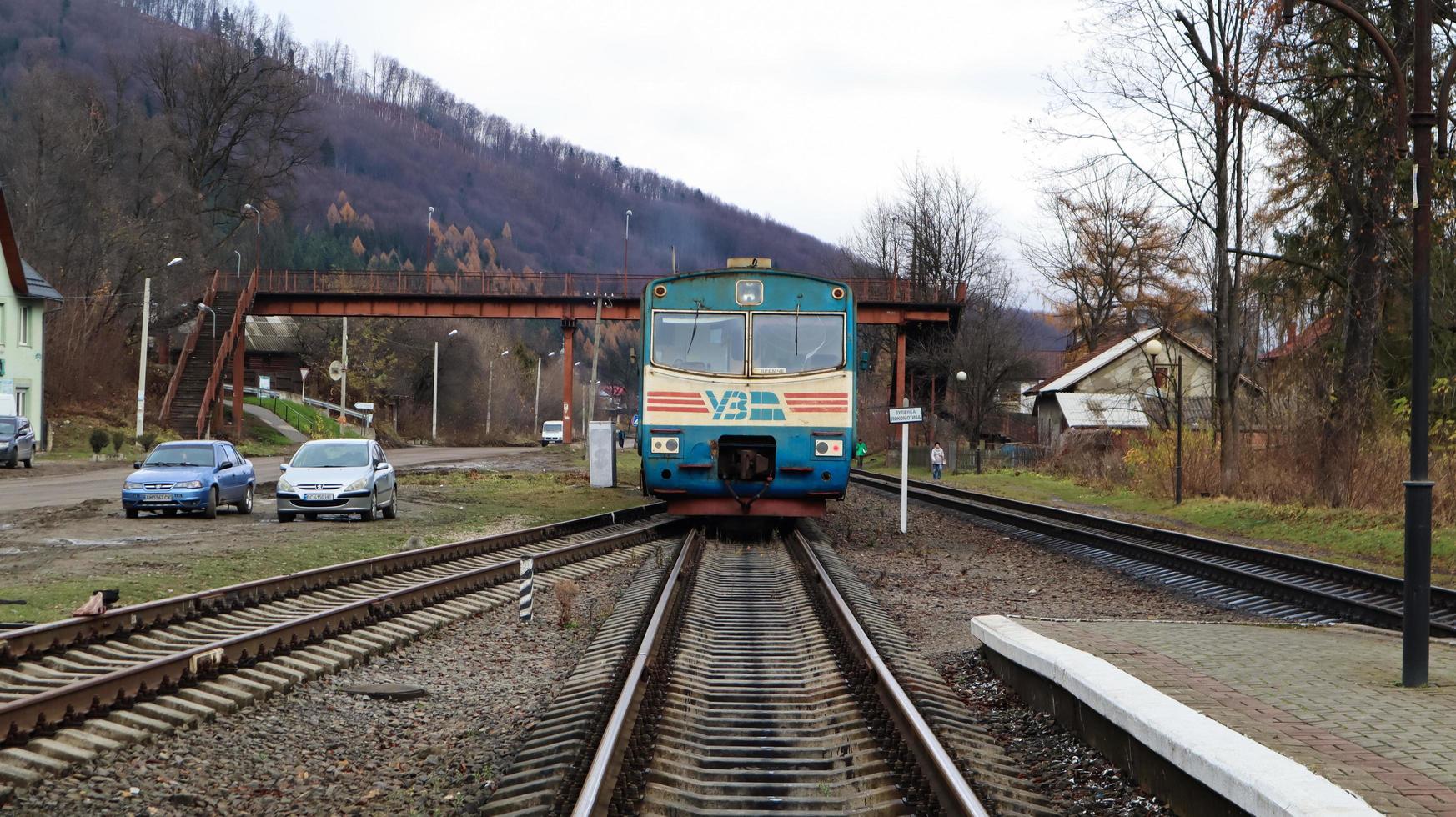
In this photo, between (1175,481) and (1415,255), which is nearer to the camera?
(1415,255)

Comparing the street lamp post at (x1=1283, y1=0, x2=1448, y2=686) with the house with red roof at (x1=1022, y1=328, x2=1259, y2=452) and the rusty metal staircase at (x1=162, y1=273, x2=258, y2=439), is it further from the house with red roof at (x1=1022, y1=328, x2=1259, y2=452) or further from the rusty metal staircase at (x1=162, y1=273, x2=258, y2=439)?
the rusty metal staircase at (x1=162, y1=273, x2=258, y2=439)

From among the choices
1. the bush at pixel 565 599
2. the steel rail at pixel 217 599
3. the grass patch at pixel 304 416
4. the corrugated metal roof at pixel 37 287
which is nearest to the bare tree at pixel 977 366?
the grass patch at pixel 304 416

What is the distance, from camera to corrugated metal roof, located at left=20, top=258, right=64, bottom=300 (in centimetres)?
5019

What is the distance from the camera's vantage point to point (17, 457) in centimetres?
3822

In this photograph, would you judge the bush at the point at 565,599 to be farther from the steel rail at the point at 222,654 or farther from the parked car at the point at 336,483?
the parked car at the point at 336,483

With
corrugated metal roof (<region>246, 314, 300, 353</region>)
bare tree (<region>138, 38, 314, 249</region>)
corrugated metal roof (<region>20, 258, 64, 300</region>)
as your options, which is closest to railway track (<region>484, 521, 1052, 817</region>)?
corrugated metal roof (<region>20, 258, 64, 300</region>)

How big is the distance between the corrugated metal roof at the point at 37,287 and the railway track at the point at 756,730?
46463 mm

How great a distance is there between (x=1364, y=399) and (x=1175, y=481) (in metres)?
6.30

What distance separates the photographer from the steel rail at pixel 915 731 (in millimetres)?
5680

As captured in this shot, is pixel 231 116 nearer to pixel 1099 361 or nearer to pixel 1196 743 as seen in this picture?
pixel 1099 361

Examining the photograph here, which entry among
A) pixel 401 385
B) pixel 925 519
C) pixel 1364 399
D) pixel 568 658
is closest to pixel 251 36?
pixel 401 385

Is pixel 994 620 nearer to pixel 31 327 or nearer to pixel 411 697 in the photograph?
pixel 411 697

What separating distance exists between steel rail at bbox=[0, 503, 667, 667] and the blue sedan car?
7100 mm

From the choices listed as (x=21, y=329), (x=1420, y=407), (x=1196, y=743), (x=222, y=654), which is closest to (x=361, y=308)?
(x=21, y=329)
